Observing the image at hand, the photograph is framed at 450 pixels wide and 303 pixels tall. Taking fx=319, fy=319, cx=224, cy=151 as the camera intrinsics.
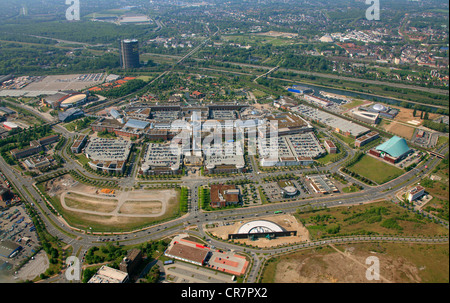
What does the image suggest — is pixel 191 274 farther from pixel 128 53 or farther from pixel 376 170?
pixel 128 53

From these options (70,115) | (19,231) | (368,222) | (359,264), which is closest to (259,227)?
(359,264)

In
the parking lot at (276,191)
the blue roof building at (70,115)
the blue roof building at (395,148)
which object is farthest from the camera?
the blue roof building at (70,115)

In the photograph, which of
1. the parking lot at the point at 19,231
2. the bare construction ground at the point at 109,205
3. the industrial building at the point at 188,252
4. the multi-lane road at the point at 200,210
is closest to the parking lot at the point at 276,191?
the multi-lane road at the point at 200,210

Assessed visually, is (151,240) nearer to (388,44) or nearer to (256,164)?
(256,164)

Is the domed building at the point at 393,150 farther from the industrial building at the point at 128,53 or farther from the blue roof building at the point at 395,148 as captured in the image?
the industrial building at the point at 128,53

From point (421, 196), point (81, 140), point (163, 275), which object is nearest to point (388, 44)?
point (421, 196)

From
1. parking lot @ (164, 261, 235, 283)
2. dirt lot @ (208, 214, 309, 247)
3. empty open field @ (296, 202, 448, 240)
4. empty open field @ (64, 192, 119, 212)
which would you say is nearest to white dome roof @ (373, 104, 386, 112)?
empty open field @ (296, 202, 448, 240)
